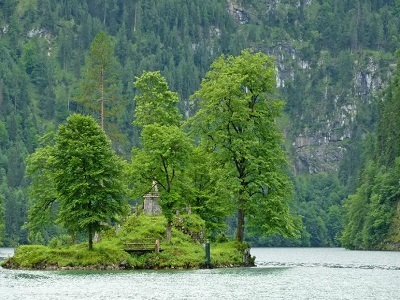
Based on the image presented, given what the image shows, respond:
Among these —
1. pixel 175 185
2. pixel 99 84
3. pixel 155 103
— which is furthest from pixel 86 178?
pixel 99 84

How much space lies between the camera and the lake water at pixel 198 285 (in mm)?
71600

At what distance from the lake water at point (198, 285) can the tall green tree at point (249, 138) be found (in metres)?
12.2

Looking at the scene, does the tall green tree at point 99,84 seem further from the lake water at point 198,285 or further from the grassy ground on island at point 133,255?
the lake water at point 198,285

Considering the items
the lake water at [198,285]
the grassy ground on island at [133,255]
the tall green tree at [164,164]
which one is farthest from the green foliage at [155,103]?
the lake water at [198,285]

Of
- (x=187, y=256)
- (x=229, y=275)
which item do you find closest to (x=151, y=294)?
(x=229, y=275)

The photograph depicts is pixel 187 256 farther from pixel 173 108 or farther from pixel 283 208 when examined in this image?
pixel 173 108

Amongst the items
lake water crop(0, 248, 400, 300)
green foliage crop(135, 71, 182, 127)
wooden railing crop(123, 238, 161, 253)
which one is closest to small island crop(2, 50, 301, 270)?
wooden railing crop(123, 238, 161, 253)

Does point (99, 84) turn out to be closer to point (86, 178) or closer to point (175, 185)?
point (175, 185)

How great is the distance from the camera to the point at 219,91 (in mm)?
111500

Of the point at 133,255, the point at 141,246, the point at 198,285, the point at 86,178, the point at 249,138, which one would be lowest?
the point at 198,285

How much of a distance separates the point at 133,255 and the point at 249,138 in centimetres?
1845

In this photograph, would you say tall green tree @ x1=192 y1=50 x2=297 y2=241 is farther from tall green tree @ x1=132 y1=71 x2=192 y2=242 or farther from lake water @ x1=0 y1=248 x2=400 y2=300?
lake water @ x1=0 y1=248 x2=400 y2=300

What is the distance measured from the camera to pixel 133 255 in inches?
4013

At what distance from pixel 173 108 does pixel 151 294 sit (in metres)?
56.7
